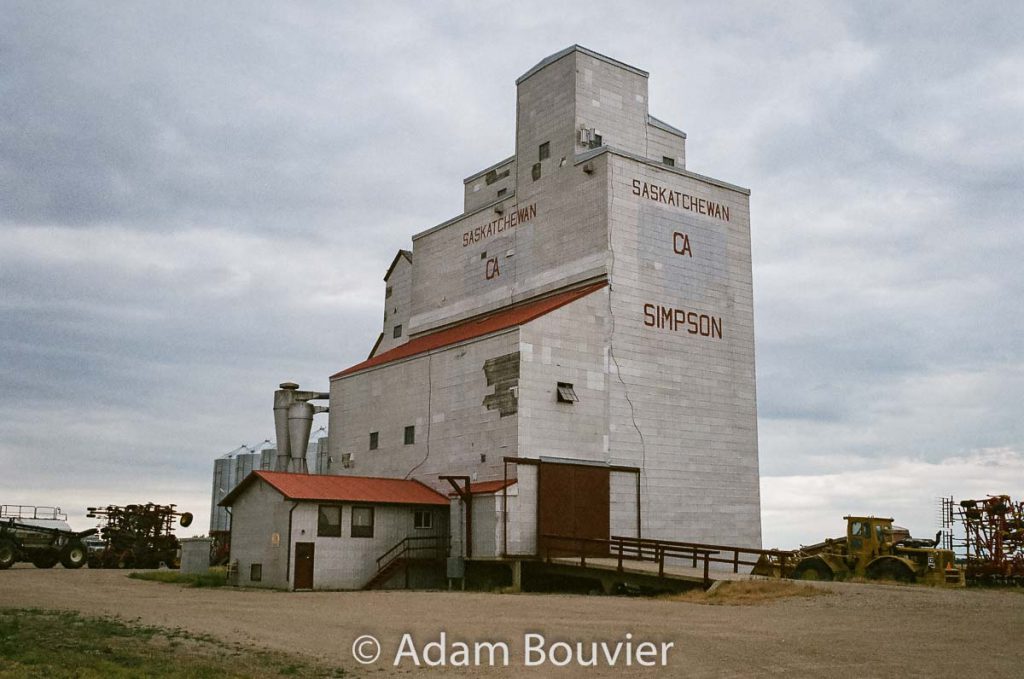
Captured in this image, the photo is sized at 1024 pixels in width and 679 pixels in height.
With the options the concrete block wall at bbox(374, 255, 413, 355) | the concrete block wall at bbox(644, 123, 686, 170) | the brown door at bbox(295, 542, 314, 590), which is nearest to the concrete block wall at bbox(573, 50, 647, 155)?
the concrete block wall at bbox(644, 123, 686, 170)

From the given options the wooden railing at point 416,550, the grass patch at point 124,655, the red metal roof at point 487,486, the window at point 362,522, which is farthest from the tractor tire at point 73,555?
the grass patch at point 124,655

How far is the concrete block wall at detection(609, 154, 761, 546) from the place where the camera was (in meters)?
40.0

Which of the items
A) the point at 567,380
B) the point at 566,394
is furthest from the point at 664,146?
the point at 566,394

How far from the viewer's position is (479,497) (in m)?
37.2

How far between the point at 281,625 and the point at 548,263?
2463 cm

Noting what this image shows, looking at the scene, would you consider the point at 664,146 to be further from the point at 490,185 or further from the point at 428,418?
the point at 428,418

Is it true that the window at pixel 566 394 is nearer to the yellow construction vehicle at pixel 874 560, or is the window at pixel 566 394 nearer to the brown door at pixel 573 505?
the brown door at pixel 573 505

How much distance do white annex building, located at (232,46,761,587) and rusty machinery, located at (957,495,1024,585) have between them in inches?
376

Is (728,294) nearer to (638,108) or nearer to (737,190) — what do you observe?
(737,190)

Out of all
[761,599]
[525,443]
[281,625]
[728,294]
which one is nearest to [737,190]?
[728,294]

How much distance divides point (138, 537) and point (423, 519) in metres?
23.6

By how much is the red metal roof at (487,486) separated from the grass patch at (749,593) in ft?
28.9

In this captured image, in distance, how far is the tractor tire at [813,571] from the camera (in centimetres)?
3544

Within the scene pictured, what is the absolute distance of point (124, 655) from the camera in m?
16.5
